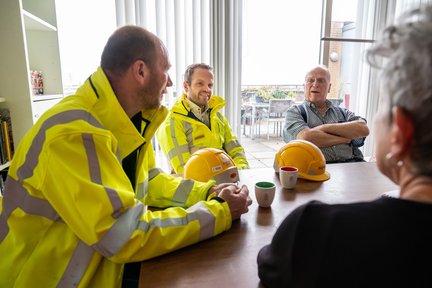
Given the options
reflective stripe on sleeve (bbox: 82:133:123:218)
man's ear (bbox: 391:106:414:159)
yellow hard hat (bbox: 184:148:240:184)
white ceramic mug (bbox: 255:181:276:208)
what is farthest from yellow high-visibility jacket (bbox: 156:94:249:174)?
man's ear (bbox: 391:106:414:159)

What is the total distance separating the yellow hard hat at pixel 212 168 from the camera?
1246 mm

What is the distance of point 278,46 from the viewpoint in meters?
3.51

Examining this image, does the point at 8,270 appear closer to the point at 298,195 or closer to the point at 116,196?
the point at 116,196

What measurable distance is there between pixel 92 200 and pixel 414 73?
2.31 ft

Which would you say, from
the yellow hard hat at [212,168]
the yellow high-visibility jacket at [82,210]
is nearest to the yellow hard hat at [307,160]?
the yellow hard hat at [212,168]

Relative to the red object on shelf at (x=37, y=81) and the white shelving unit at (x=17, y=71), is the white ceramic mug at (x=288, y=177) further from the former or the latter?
the red object on shelf at (x=37, y=81)

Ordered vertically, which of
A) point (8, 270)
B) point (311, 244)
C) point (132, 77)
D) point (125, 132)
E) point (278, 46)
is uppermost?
point (278, 46)

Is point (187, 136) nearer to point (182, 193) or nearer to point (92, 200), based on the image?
point (182, 193)

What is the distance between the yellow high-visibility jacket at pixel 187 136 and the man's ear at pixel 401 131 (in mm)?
1591

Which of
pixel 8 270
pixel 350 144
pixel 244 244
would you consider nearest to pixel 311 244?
pixel 244 244

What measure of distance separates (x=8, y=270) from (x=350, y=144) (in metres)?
2.24

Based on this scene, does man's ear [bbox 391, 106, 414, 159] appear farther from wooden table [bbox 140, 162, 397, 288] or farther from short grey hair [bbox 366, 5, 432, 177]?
wooden table [bbox 140, 162, 397, 288]

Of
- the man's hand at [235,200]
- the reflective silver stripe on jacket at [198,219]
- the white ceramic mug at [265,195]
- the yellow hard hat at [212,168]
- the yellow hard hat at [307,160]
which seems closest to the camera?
the reflective silver stripe on jacket at [198,219]

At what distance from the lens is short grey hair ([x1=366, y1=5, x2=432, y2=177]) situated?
0.43 metres
